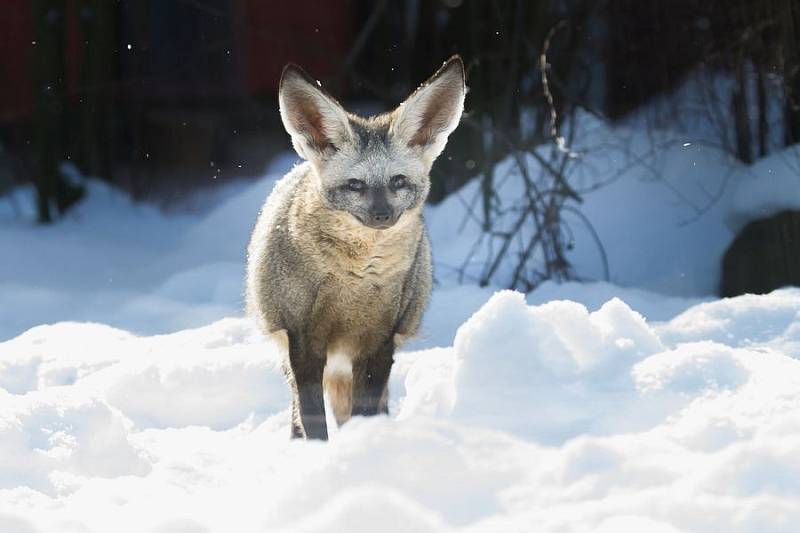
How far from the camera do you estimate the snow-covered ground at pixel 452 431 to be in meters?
2.63

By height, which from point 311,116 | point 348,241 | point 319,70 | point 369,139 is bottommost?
point 348,241

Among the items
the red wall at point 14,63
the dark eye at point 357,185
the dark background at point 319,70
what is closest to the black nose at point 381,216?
the dark eye at point 357,185

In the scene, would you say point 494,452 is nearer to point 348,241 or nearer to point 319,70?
point 348,241

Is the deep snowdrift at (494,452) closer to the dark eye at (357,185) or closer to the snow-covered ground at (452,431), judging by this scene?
the snow-covered ground at (452,431)

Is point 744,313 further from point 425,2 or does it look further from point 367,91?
A: point 367,91

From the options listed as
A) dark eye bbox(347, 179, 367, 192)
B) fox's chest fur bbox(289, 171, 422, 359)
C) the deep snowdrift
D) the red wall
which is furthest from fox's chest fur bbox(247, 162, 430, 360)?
the red wall

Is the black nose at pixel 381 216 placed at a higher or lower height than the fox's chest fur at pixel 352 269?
higher

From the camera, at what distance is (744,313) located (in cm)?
526

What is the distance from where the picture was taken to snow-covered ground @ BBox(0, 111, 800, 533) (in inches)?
103

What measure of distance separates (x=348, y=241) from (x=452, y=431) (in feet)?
3.96

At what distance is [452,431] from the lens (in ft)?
9.69

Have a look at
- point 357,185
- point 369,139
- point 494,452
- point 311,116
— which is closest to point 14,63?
point 311,116

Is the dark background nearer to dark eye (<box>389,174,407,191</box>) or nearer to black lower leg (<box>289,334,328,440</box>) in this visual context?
dark eye (<box>389,174,407,191</box>)

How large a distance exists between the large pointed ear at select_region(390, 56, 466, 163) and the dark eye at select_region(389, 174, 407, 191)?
6.9 inches
